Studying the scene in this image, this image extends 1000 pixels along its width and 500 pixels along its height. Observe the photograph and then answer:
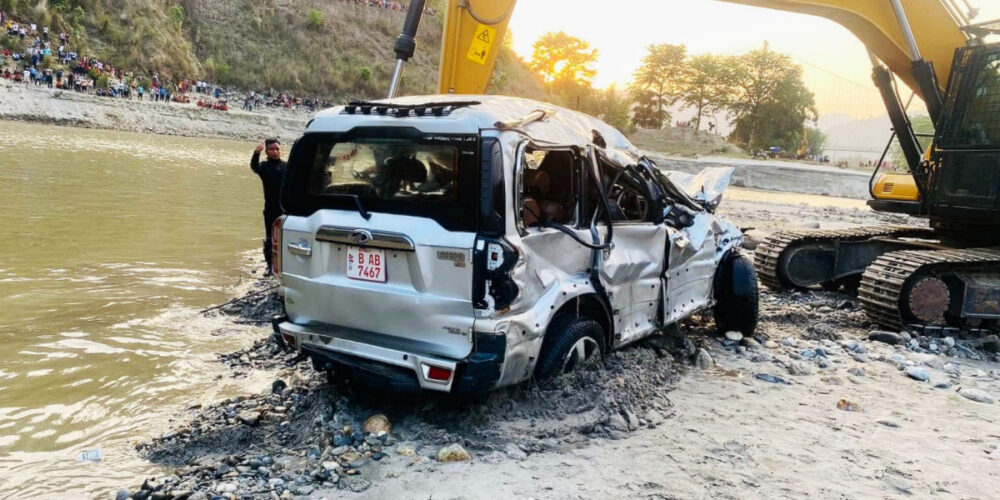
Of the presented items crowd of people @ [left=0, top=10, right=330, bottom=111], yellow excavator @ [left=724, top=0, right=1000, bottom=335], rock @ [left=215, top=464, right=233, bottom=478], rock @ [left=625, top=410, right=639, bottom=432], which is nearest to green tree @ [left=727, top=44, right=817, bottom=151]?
crowd of people @ [left=0, top=10, right=330, bottom=111]

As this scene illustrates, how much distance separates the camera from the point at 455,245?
409 centimetres

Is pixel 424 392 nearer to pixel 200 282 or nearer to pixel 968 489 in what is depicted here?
pixel 968 489

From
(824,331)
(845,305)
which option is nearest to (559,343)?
(824,331)

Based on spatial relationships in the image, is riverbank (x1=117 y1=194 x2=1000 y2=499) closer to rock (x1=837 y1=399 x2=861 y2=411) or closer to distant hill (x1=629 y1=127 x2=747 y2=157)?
rock (x1=837 y1=399 x2=861 y2=411)

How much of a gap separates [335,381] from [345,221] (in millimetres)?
1247

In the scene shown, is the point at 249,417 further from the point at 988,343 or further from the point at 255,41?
the point at 255,41

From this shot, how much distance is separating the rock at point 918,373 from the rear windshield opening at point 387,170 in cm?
451

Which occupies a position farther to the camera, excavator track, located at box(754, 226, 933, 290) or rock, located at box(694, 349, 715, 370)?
excavator track, located at box(754, 226, 933, 290)

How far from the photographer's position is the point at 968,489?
13.2 ft

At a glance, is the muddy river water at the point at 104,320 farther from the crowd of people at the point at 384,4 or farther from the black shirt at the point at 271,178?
the crowd of people at the point at 384,4

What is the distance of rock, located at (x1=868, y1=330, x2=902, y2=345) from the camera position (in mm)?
7297

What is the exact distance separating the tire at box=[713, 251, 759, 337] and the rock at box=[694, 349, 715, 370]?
0.91m

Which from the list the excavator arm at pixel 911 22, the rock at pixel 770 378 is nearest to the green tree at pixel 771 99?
the excavator arm at pixel 911 22

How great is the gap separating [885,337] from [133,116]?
136 ft
